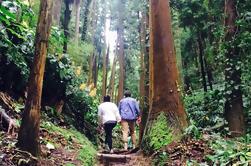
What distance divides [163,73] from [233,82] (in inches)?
72.6

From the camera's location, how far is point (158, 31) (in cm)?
1016

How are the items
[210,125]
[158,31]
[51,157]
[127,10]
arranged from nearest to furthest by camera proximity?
[51,157]
[158,31]
[210,125]
[127,10]

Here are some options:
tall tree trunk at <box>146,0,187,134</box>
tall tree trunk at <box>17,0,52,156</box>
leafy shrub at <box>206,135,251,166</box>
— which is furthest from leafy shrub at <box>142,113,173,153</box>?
tall tree trunk at <box>17,0,52,156</box>

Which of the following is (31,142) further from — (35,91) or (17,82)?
(17,82)

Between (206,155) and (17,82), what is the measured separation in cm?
562

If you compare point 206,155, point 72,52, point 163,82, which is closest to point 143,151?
point 163,82

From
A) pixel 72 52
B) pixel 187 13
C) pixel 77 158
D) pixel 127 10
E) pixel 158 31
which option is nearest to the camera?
pixel 77 158

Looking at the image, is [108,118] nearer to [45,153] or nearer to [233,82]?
[233,82]

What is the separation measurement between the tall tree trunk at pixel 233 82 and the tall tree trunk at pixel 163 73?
142 cm

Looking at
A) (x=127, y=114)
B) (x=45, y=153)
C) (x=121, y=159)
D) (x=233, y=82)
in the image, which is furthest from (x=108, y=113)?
(x=45, y=153)

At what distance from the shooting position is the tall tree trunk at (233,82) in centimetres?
985

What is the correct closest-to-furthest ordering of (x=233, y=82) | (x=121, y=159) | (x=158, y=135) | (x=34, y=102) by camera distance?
(x=34, y=102), (x=158, y=135), (x=121, y=159), (x=233, y=82)

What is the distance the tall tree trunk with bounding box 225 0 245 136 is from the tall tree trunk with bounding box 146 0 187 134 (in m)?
1.42

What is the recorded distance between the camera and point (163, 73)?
971 cm
